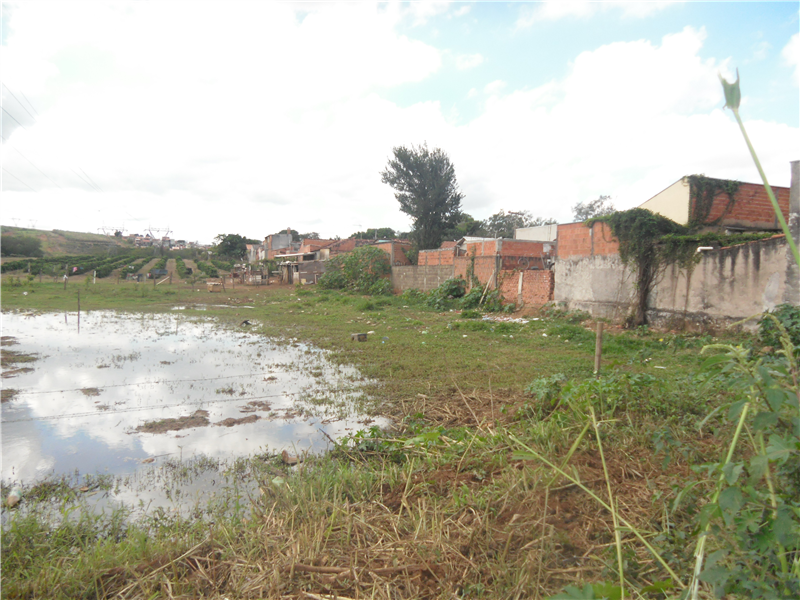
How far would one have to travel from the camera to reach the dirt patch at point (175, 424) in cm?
547

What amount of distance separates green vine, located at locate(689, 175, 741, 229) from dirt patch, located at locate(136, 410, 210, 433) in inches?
480

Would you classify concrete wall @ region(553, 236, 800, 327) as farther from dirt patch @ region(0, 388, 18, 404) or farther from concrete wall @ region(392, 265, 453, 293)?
dirt patch @ region(0, 388, 18, 404)

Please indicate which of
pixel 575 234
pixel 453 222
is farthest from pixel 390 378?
pixel 453 222

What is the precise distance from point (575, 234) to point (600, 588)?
1354 cm

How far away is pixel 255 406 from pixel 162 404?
4.48 feet

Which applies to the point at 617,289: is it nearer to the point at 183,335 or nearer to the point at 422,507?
the point at 422,507

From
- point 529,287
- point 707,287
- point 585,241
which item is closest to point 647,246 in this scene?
point 707,287

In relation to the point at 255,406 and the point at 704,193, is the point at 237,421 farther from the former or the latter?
the point at 704,193

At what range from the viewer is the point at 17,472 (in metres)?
4.29

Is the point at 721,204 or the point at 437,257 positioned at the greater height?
the point at 721,204

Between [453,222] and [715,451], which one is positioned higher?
[453,222]

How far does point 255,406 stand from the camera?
635cm

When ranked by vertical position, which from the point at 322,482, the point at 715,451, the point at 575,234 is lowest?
the point at 322,482

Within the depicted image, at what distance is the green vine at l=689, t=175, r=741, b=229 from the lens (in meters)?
11.5
